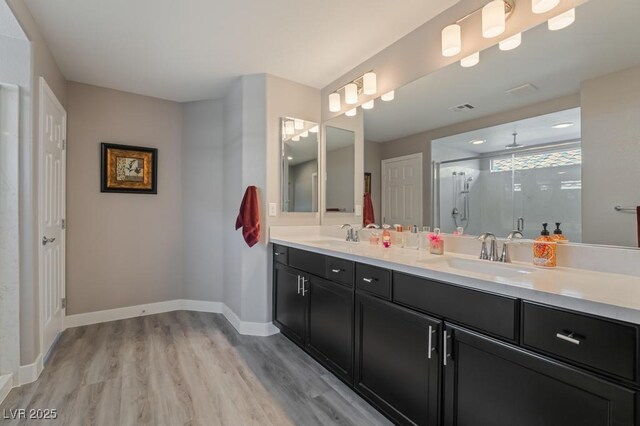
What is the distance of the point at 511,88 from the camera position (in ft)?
5.50

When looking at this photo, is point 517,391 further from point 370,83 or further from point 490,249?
point 370,83

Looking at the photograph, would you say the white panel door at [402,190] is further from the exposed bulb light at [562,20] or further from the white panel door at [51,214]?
the white panel door at [51,214]

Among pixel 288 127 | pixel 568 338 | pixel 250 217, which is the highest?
pixel 288 127

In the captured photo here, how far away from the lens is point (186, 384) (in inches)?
79.0

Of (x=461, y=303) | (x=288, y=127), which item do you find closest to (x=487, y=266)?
(x=461, y=303)

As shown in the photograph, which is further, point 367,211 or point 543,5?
point 367,211

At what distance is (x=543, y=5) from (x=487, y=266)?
1304 millimetres

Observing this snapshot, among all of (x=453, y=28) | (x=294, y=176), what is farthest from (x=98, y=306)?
(x=453, y=28)

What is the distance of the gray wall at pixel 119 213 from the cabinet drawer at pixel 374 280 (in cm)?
252

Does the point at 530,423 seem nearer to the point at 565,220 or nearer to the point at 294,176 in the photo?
the point at 565,220

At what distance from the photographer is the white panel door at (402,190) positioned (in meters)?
2.18

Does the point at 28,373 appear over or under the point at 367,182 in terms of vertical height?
under

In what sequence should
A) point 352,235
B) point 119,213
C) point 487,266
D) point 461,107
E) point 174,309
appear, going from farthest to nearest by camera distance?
point 174,309 < point 119,213 < point 352,235 < point 461,107 < point 487,266

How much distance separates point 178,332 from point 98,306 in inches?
37.8
